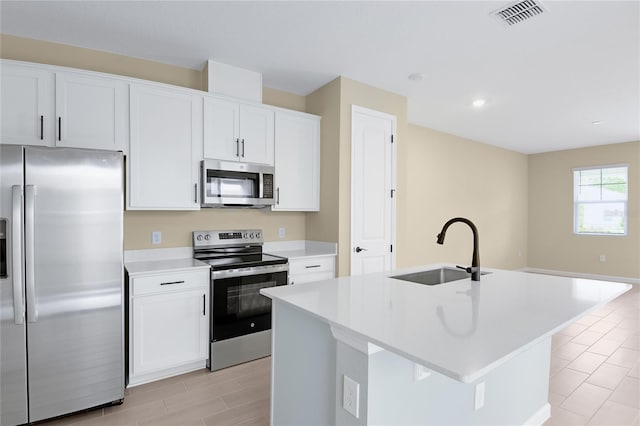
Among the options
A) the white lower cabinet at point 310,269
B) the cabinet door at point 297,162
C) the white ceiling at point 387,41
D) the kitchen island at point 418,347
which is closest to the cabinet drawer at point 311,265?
the white lower cabinet at point 310,269

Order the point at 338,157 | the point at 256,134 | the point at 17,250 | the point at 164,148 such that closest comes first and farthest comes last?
the point at 17,250 → the point at 164,148 → the point at 256,134 → the point at 338,157

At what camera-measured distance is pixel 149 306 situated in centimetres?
255

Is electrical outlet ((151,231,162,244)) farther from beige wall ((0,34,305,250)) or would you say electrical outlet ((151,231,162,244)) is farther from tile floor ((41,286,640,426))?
tile floor ((41,286,640,426))

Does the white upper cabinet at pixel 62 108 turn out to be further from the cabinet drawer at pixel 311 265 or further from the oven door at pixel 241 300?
the cabinet drawer at pixel 311 265

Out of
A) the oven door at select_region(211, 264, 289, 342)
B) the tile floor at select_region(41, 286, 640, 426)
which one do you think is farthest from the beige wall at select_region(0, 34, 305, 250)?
the tile floor at select_region(41, 286, 640, 426)

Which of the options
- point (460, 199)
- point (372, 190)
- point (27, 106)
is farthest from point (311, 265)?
point (460, 199)

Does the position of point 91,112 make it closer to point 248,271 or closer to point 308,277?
point 248,271

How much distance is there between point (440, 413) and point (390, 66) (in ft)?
9.23

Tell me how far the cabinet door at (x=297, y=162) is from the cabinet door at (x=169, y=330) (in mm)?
1208

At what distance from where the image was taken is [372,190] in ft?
12.1

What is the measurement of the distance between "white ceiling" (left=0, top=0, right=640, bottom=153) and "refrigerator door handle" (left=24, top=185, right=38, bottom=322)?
131 centimetres

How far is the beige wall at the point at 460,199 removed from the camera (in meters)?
5.23

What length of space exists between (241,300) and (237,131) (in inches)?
60.2

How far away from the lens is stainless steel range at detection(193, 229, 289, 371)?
2.80 metres
